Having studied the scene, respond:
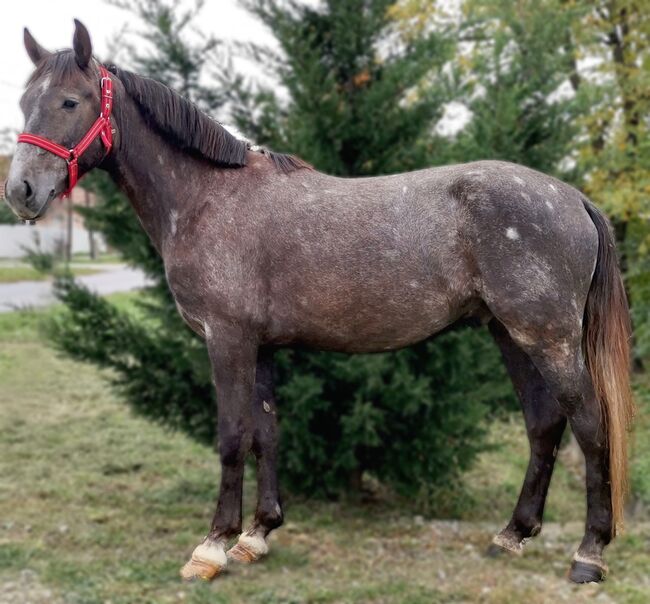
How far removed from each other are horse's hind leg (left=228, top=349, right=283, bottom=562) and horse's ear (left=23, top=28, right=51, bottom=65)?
47.2 inches

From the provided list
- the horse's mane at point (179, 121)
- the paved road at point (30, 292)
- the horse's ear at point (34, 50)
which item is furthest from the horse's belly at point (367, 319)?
the paved road at point (30, 292)

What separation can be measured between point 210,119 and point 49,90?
0.52 metres

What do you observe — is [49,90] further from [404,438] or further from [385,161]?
[404,438]

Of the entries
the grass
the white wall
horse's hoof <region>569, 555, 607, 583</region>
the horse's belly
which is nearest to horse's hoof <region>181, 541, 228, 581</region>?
the horse's belly

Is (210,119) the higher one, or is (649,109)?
(649,109)

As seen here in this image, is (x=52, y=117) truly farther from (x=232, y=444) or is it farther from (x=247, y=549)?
(x=247, y=549)

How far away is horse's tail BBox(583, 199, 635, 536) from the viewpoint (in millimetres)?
2432

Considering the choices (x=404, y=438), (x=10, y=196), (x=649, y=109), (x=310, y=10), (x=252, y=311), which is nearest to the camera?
(x=10, y=196)

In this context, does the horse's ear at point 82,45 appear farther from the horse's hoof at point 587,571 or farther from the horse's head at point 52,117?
the horse's hoof at point 587,571

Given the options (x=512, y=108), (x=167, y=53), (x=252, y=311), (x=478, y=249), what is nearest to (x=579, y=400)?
(x=478, y=249)

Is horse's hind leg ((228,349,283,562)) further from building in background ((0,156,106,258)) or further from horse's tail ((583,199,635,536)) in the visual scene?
building in background ((0,156,106,258))

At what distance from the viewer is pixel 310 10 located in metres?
7.01

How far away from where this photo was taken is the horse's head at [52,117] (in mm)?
2266

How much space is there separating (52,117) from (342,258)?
99cm
